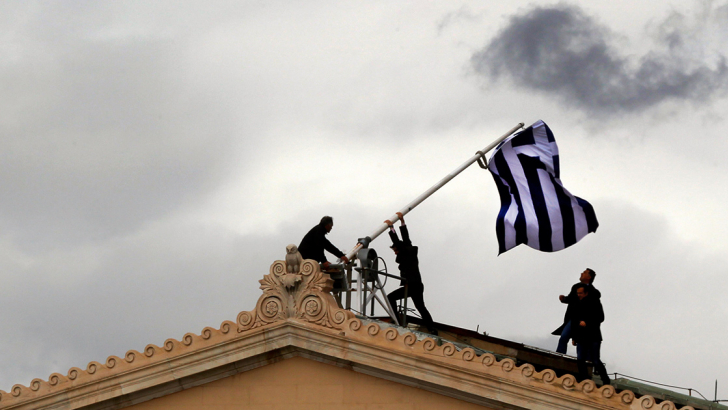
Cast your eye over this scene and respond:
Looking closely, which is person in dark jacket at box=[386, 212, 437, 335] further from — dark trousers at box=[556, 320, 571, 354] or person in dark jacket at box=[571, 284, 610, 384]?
person in dark jacket at box=[571, 284, 610, 384]

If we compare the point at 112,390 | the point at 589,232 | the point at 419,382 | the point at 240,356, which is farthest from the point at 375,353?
the point at 589,232

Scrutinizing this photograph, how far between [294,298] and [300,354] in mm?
927

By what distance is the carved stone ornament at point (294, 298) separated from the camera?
22.5m

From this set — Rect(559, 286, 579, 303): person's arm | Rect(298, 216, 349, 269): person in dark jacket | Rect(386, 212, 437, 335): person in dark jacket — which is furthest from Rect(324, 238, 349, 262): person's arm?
Rect(559, 286, 579, 303): person's arm

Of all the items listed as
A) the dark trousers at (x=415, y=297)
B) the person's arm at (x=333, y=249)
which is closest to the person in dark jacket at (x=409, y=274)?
the dark trousers at (x=415, y=297)

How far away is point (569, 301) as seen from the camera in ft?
80.1

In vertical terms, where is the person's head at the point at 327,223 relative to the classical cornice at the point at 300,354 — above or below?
above

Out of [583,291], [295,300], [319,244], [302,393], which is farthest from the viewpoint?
[319,244]

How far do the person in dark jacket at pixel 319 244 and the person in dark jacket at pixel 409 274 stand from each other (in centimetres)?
187

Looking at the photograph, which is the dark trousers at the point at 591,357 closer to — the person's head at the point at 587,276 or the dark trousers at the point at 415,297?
the person's head at the point at 587,276

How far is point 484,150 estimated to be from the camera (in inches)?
1174

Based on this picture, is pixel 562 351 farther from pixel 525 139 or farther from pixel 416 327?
pixel 525 139

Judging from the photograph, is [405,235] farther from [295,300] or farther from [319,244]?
[295,300]

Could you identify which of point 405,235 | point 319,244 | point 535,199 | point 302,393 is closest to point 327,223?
point 319,244
